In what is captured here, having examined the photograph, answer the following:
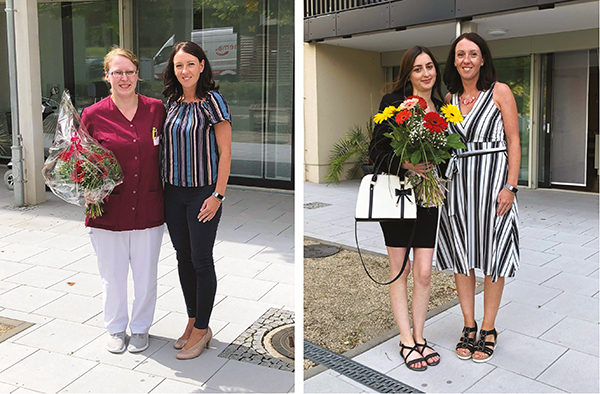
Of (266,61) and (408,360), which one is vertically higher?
(266,61)

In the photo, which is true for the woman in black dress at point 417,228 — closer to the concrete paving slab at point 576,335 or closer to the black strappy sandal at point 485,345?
the black strappy sandal at point 485,345

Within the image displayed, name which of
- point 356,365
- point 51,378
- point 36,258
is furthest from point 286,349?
point 36,258

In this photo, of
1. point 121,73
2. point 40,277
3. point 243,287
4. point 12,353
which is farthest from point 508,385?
point 40,277

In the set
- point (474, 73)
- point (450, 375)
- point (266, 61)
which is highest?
point (266, 61)

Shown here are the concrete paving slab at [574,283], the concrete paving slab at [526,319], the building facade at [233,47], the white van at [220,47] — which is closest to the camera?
the concrete paving slab at [526,319]

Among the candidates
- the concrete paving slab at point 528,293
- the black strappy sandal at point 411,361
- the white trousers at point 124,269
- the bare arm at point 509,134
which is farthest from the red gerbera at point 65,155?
the concrete paving slab at point 528,293

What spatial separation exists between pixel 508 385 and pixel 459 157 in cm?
132

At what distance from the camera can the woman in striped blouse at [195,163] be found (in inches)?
136

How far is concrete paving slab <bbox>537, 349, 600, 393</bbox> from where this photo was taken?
3.20 m

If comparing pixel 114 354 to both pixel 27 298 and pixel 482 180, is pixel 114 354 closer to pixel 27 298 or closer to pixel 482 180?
pixel 27 298

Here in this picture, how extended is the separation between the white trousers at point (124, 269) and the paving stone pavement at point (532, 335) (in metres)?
1.22

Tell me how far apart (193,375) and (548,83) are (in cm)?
989

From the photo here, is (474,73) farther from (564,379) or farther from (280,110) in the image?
(280,110)

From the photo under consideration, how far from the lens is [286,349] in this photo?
374 centimetres
